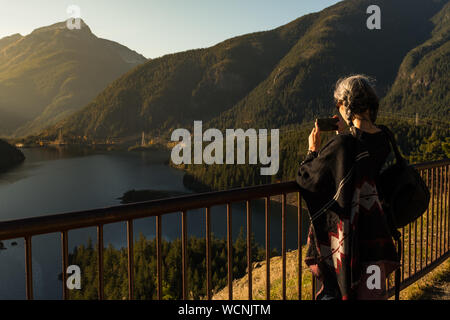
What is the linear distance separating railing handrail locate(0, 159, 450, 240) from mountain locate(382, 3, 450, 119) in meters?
107

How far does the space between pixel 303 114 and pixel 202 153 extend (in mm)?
51378

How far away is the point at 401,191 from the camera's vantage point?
194 cm

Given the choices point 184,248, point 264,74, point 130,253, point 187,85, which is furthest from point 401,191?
point 264,74

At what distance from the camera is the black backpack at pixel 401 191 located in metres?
1.94

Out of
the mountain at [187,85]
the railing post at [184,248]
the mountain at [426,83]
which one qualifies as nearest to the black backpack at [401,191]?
the railing post at [184,248]

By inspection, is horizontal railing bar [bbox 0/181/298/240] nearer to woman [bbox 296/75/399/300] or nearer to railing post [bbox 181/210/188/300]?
railing post [bbox 181/210/188/300]

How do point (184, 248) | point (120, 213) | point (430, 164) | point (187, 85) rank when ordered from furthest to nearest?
point (187, 85) < point (430, 164) < point (184, 248) < point (120, 213)

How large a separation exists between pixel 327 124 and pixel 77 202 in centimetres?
5896

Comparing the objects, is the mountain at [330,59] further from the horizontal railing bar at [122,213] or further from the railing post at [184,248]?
the railing post at [184,248]

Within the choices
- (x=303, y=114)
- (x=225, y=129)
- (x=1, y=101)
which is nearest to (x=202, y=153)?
(x=225, y=129)

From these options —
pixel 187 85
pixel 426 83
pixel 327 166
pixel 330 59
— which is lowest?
pixel 327 166

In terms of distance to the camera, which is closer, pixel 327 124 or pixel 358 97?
pixel 358 97

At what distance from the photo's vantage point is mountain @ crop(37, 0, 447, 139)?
137 meters

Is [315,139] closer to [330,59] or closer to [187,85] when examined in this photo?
[330,59]
